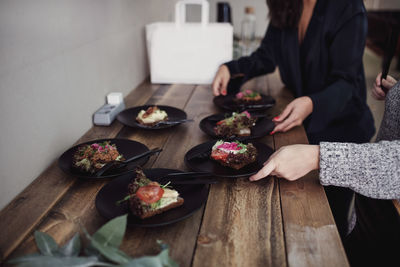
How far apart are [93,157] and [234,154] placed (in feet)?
1.31

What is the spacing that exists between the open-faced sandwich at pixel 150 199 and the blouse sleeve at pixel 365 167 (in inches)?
15.7

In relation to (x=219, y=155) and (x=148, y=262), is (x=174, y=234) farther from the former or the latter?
(x=219, y=155)

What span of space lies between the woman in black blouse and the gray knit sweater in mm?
438

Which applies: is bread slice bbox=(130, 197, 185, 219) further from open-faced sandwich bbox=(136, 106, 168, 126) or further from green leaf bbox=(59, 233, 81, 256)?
open-faced sandwich bbox=(136, 106, 168, 126)

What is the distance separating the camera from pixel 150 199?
817mm

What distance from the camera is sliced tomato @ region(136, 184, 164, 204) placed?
82 cm

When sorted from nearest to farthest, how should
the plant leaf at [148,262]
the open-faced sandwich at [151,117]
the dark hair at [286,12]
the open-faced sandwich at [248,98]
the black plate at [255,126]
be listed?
the plant leaf at [148,262]
the black plate at [255,126]
the open-faced sandwich at [151,117]
the open-faced sandwich at [248,98]
the dark hair at [286,12]

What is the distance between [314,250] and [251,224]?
15 cm

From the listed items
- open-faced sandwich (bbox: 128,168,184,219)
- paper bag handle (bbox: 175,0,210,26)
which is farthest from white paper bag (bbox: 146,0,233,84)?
open-faced sandwich (bbox: 128,168,184,219)

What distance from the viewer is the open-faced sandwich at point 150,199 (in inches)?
31.9

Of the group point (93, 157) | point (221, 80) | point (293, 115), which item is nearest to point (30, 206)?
point (93, 157)

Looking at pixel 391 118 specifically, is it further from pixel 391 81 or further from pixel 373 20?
pixel 373 20

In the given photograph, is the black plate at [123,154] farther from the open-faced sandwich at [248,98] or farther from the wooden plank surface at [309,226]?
the open-faced sandwich at [248,98]

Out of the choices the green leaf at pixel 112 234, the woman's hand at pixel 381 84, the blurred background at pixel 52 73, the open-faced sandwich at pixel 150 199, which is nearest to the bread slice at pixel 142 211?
the open-faced sandwich at pixel 150 199
